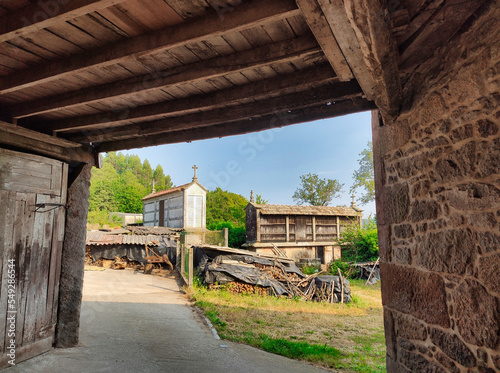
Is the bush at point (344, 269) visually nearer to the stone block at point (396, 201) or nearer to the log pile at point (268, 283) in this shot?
the log pile at point (268, 283)

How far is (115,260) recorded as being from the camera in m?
15.1

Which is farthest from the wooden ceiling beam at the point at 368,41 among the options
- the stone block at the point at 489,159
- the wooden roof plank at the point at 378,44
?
the stone block at the point at 489,159

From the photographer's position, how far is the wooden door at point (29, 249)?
12.3 ft

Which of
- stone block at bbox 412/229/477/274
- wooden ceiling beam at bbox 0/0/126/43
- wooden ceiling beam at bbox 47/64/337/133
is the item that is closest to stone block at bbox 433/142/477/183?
stone block at bbox 412/229/477/274

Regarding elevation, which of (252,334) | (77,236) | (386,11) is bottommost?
(252,334)

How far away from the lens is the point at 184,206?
2252 cm

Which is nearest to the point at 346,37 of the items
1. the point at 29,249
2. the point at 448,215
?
the point at 448,215

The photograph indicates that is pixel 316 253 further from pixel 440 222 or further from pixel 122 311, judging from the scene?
pixel 440 222

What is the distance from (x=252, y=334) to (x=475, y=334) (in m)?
4.62

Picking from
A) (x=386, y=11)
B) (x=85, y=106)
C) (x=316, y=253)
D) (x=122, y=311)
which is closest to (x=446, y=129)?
(x=386, y=11)

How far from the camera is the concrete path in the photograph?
406 cm

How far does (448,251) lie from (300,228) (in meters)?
15.1

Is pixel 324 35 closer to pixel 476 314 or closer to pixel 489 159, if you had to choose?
pixel 489 159

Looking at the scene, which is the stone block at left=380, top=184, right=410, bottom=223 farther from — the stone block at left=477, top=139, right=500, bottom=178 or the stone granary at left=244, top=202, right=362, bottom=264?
the stone granary at left=244, top=202, right=362, bottom=264
